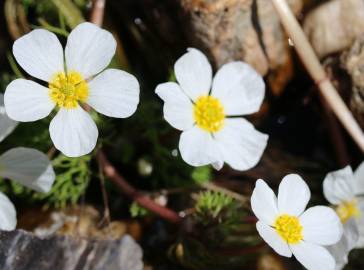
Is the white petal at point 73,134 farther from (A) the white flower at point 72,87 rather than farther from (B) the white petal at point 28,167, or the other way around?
(B) the white petal at point 28,167

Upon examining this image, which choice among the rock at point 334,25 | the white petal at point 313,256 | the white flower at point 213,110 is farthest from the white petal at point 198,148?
the rock at point 334,25

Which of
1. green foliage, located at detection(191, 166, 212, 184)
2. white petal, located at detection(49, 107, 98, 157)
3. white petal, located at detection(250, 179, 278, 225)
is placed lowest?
green foliage, located at detection(191, 166, 212, 184)

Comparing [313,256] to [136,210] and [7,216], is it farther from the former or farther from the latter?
[7,216]

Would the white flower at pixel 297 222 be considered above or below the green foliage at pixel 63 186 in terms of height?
below

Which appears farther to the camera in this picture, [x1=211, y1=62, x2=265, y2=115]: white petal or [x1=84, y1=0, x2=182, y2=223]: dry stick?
[x1=84, y1=0, x2=182, y2=223]: dry stick

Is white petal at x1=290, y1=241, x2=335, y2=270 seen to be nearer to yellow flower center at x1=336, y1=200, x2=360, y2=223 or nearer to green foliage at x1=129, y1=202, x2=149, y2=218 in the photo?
yellow flower center at x1=336, y1=200, x2=360, y2=223

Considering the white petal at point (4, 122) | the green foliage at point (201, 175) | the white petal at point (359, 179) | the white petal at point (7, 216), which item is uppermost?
the white petal at point (4, 122)

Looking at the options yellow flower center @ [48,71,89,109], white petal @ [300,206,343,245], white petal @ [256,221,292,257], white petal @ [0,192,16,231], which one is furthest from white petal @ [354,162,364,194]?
white petal @ [0,192,16,231]
